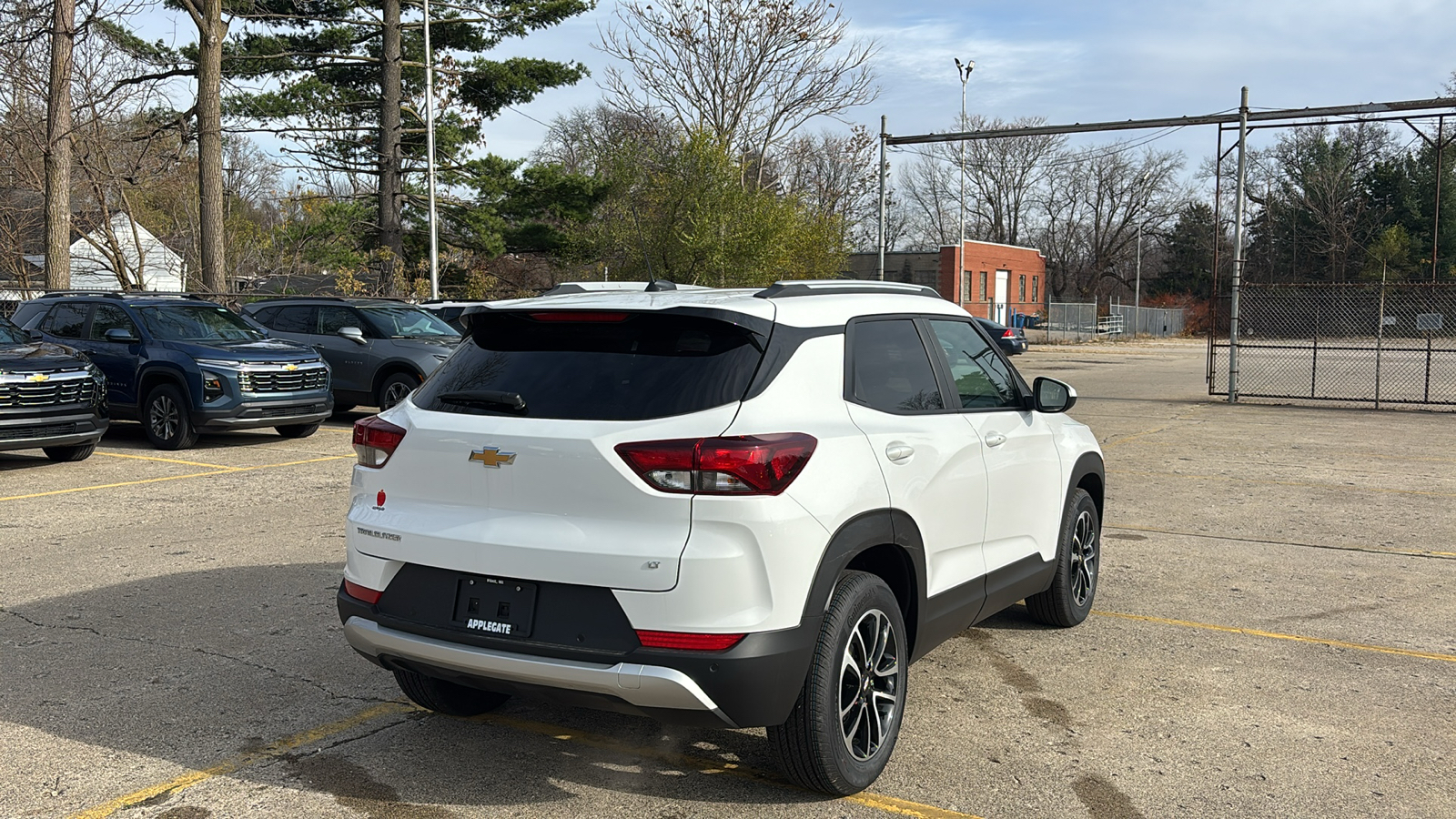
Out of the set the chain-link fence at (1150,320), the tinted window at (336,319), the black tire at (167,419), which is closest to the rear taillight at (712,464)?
the black tire at (167,419)

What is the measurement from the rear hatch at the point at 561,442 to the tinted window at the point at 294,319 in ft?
47.0

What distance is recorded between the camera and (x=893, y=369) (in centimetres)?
451

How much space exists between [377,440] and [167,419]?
1102cm

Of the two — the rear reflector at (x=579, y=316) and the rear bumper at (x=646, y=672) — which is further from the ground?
the rear reflector at (x=579, y=316)

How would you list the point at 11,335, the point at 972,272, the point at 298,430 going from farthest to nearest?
the point at 972,272
the point at 298,430
the point at 11,335

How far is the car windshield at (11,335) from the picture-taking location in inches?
497

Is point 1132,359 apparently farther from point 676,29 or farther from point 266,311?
point 266,311

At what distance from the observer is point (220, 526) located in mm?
8781

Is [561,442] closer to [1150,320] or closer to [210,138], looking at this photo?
[210,138]

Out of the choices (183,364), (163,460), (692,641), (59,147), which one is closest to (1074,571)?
(692,641)

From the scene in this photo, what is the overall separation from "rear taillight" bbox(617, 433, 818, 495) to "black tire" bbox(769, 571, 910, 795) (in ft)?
1.82

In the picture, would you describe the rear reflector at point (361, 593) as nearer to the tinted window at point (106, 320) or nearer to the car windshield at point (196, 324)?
the car windshield at point (196, 324)

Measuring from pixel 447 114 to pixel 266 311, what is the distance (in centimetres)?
1725

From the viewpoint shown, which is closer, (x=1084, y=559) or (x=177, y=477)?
(x=1084, y=559)
